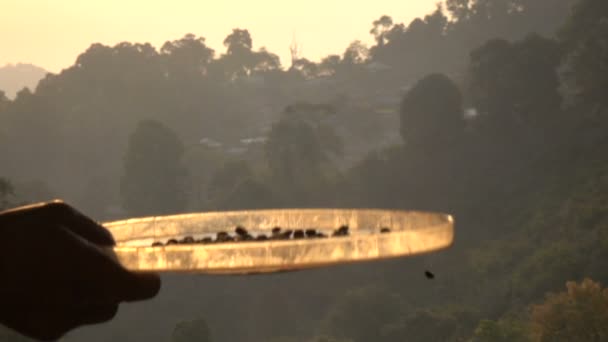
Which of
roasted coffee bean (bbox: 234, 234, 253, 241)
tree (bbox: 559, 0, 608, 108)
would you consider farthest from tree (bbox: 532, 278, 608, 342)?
roasted coffee bean (bbox: 234, 234, 253, 241)

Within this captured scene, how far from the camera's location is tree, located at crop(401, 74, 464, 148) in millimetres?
62312

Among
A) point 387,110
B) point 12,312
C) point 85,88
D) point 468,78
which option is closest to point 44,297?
point 12,312

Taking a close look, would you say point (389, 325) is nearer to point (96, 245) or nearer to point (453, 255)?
point (453, 255)

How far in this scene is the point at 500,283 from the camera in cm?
4569

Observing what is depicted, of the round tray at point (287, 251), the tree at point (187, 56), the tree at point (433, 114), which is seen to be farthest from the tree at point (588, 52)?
the round tray at point (287, 251)

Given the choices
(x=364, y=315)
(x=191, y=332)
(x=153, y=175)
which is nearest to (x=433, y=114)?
(x=153, y=175)

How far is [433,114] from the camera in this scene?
6272 cm

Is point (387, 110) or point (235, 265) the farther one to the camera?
point (387, 110)

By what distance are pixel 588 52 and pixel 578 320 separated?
31.3 m

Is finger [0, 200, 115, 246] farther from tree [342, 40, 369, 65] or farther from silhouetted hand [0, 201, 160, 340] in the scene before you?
tree [342, 40, 369, 65]

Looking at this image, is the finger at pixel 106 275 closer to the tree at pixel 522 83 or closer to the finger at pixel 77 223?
the finger at pixel 77 223

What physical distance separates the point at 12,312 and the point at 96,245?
1.12 ft

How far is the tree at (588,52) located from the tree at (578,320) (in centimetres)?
2937

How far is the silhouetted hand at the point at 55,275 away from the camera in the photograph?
7.93 feet
